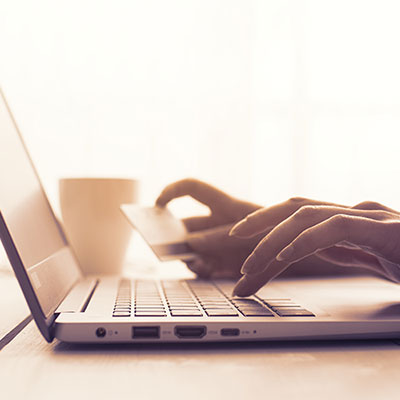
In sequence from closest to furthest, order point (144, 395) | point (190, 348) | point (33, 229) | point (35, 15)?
point (144, 395)
point (190, 348)
point (33, 229)
point (35, 15)

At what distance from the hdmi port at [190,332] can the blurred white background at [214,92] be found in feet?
3.56

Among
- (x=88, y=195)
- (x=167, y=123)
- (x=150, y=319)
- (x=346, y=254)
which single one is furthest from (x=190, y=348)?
(x=167, y=123)

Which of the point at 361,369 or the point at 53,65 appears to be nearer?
the point at 361,369

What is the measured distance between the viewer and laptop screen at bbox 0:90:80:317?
1.45 ft

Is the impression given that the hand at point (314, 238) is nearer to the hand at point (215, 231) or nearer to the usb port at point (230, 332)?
the usb port at point (230, 332)

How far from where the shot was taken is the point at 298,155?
1.62 metres

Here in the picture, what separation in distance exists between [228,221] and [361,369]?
588mm

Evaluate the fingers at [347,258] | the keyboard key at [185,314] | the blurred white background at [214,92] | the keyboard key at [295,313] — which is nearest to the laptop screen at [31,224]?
the keyboard key at [185,314]

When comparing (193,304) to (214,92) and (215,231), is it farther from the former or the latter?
(214,92)

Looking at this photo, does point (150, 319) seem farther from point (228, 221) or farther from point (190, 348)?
point (228, 221)

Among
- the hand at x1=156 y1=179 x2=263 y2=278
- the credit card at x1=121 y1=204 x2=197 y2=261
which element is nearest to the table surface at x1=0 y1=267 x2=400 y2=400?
the credit card at x1=121 y1=204 x2=197 y2=261

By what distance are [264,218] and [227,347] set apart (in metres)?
0.21

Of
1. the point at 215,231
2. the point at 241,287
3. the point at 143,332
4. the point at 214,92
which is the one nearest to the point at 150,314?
the point at 143,332

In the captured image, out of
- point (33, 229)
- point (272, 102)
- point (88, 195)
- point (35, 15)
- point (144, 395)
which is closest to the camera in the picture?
point (144, 395)
